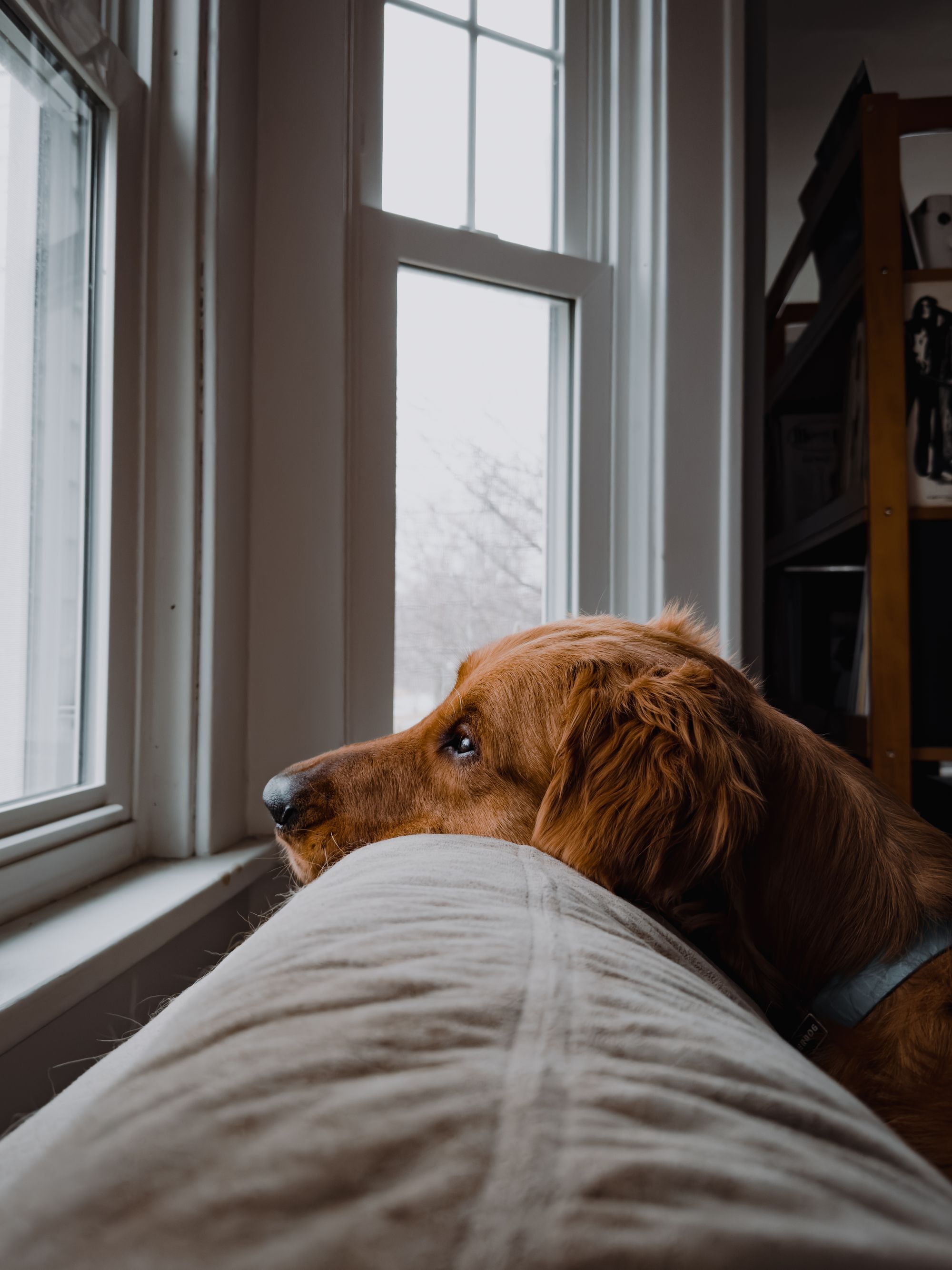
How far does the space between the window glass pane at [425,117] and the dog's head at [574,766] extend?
42.6 inches

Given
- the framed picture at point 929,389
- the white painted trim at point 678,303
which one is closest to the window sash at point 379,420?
the white painted trim at point 678,303

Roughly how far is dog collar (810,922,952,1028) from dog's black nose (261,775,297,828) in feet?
1.76

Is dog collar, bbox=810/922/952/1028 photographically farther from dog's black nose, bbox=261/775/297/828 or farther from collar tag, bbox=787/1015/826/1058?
dog's black nose, bbox=261/775/297/828

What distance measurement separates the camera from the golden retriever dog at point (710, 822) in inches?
24.3

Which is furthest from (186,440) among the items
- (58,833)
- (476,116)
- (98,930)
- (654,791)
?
(476,116)

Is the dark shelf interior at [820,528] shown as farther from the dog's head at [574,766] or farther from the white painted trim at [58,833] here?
the white painted trim at [58,833]

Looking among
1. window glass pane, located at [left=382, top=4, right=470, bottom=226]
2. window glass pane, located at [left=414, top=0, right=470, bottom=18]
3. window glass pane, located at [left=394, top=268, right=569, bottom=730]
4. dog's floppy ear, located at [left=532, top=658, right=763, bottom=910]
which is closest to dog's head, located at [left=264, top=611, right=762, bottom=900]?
dog's floppy ear, located at [left=532, top=658, right=763, bottom=910]

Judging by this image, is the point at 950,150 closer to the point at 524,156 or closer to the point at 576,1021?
the point at 524,156

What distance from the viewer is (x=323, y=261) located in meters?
1.36

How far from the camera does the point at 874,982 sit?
63 cm

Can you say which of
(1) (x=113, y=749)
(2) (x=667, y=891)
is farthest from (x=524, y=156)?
(2) (x=667, y=891)

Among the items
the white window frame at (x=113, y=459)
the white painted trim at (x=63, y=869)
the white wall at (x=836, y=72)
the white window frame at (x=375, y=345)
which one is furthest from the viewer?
the white wall at (x=836, y=72)

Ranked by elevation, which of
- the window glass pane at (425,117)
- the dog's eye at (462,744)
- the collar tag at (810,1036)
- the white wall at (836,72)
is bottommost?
the collar tag at (810,1036)

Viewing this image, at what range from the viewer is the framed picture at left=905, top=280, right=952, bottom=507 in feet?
5.19
